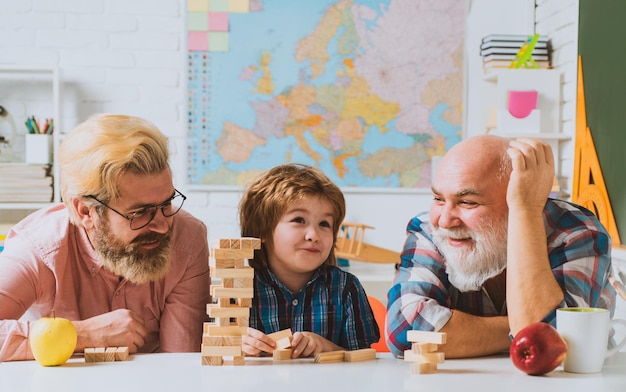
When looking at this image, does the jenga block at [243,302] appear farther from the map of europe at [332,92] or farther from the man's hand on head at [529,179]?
the map of europe at [332,92]

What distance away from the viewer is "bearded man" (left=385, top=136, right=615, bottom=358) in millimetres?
1775

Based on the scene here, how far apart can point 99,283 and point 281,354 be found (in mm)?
647

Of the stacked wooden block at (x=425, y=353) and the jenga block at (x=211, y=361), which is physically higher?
the stacked wooden block at (x=425, y=353)

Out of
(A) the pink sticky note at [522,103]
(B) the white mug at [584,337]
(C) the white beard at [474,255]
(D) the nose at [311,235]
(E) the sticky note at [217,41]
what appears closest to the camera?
(B) the white mug at [584,337]

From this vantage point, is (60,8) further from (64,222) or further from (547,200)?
(547,200)

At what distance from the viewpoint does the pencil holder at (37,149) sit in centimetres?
404

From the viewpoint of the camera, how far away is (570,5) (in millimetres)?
3863

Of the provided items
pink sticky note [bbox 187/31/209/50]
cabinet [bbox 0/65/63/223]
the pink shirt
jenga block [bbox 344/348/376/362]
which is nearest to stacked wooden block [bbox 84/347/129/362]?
the pink shirt

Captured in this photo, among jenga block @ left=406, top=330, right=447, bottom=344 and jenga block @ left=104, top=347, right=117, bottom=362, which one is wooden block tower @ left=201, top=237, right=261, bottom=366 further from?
jenga block @ left=406, top=330, right=447, bottom=344

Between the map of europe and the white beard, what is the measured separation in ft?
8.15

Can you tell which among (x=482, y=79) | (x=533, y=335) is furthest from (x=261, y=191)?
(x=482, y=79)

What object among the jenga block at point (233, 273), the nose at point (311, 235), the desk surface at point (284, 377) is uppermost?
the nose at point (311, 235)

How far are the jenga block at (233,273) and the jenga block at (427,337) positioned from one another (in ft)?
1.17

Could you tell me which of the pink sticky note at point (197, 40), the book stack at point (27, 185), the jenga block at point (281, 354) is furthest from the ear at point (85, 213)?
the pink sticky note at point (197, 40)
